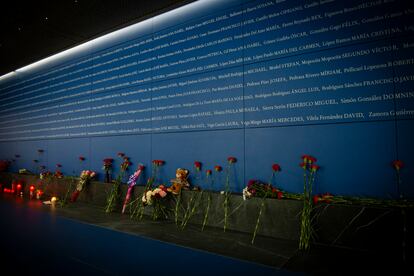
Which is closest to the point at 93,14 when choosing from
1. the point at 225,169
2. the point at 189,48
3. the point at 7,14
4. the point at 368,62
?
the point at 7,14

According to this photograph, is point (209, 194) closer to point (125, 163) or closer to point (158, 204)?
point (158, 204)

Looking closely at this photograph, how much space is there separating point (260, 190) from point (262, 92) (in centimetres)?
111

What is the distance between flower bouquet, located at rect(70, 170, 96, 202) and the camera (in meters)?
4.67

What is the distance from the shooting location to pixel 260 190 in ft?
9.53

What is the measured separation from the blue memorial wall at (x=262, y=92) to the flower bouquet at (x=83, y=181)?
21 centimetres

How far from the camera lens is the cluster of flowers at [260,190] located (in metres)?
2.81

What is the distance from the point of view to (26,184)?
20.0 feet

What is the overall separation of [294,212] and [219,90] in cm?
173

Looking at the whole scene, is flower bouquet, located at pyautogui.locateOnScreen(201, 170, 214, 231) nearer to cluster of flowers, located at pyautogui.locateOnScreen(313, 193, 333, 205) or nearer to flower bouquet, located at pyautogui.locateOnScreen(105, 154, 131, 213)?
cluster of flowers, located at pyautogui.locateOnScreen(313, 193, 333, 205)

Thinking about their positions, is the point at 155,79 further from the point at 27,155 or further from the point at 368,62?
the point at 27,155

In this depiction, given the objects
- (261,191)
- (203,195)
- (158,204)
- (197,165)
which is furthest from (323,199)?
(158,204)

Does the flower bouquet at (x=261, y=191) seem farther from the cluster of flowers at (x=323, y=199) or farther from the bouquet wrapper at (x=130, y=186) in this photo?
the bouquet wrapper at (x=130, y=186)

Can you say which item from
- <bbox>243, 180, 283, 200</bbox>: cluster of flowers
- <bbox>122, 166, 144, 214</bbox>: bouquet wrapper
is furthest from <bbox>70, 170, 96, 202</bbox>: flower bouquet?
<bbox>243, 180, 283, 200</bbox>: cluster of flowers

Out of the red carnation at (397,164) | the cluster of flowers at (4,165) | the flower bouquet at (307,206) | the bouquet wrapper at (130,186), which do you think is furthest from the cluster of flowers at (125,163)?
the cluster of flowers at (4,165)
